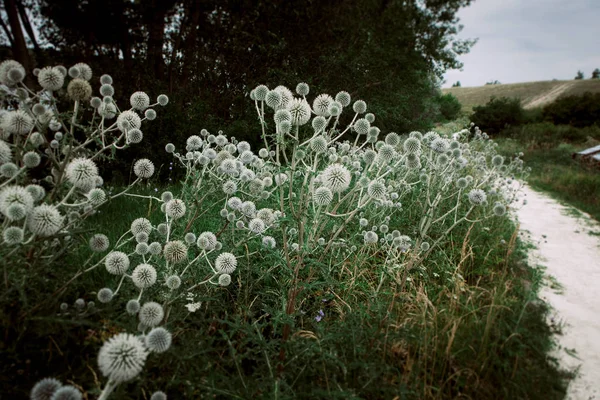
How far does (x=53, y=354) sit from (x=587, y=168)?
14.0 m

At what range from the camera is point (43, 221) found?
5.00ft

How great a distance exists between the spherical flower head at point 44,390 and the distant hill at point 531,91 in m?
43.6

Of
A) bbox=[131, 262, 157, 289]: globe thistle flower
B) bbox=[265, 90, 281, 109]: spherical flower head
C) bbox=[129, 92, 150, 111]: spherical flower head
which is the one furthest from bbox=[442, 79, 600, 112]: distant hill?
bbox=[131, 262, 157, 289]: globe thistle flower

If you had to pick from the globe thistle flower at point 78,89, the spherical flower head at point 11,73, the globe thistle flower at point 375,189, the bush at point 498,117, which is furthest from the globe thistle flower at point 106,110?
the bush at point 498,117

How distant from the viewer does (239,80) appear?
8438 mm

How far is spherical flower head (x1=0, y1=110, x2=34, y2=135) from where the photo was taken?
5.49ft

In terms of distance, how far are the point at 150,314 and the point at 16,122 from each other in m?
1.12

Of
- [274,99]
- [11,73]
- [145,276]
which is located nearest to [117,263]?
[145,276]

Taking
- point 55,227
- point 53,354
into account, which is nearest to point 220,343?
point 53,354

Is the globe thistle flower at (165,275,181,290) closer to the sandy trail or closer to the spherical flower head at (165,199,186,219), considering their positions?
the spherical flower head at (165,199,186,219)

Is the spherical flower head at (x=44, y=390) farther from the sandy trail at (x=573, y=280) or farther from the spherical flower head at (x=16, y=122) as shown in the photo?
the sandy trail at (x=573, y=280)

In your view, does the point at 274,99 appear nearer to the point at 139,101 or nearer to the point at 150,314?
the point at 139,101

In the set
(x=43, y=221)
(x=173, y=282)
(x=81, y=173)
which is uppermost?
(x=81, y=173)

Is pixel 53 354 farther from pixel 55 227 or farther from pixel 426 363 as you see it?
pixel 426 363
